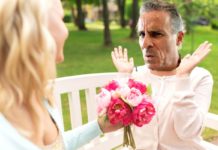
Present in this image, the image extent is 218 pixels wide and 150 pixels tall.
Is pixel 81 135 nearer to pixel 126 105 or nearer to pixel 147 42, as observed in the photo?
pixel 126 105

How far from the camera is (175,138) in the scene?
1.88 m

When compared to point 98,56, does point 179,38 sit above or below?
above

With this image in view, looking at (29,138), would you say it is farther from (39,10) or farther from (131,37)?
(131,37)

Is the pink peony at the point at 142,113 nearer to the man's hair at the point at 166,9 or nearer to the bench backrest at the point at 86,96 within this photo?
the man's hair at the point at 166,9

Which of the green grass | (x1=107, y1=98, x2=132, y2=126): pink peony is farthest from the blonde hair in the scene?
the green grass

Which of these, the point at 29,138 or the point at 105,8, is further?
the point at 105,8

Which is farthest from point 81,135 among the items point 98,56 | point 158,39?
point 98,56

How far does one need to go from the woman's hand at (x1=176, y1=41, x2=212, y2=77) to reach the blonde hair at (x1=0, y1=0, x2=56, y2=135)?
0.79 metres

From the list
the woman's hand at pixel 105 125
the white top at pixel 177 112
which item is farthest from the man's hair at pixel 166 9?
the woman's hand at pixel 105 125

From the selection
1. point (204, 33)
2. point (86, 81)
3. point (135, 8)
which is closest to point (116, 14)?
point (204, 33)

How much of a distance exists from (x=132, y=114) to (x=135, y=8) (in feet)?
35.1

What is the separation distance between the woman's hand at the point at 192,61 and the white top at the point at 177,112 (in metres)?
0.03

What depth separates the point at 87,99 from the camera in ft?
8.63

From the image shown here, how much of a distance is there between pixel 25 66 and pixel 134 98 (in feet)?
2.29
